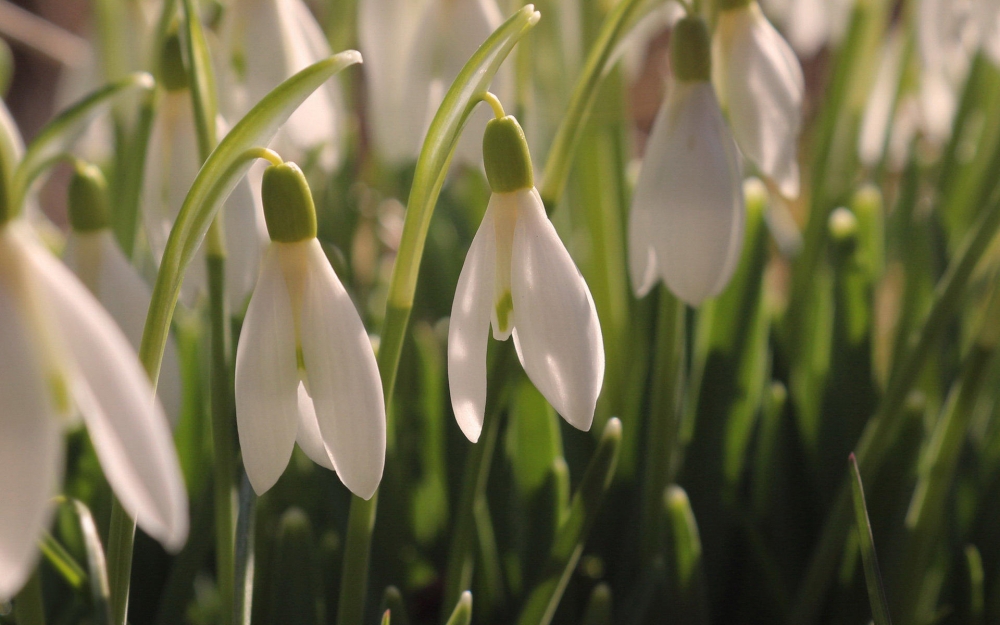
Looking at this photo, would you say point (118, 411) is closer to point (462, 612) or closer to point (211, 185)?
point (211, 185)

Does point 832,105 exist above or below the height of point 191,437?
above

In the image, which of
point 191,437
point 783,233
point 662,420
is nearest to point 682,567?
point 662,420

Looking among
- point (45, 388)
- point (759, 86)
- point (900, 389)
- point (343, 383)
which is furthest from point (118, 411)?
point (900, 389)

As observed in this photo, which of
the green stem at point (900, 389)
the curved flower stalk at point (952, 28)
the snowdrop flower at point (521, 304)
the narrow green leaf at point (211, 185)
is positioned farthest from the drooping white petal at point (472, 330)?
the curved flower stalk at point (952, 28)

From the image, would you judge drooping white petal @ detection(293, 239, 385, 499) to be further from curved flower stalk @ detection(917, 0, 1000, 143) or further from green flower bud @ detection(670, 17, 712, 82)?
curved flower stalk @ detection(917, 0, 1000, 143)

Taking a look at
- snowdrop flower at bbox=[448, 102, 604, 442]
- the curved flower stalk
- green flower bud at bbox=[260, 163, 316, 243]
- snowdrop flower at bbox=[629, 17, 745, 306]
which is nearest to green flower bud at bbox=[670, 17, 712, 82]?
snowdrop flower at bbox=[629, 17, 745, 306]

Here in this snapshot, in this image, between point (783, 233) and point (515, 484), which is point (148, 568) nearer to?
point (515, 484)

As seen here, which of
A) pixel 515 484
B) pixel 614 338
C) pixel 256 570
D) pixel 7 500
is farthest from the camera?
pixel 614 338

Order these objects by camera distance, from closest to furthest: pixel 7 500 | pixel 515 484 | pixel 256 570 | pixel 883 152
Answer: pixel 7 500 → pixel 256 570 → pixel 515 484 → pixel 883 152
